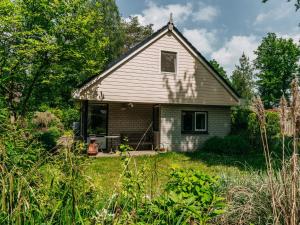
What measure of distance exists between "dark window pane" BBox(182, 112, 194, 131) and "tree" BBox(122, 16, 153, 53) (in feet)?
88.6

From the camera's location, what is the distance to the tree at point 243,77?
5091 centimetres

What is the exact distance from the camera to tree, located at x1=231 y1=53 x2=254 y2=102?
5091 cm

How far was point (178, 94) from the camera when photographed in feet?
53.5

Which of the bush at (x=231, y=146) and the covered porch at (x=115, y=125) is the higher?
the covered porch at (x=115, y=125)

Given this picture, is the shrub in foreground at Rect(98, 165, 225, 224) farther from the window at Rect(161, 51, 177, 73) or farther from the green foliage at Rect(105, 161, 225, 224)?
the window at Rect(161, 51, 177, 73)

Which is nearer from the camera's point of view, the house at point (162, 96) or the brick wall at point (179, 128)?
the house at point (162, 96)

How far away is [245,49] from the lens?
180ft

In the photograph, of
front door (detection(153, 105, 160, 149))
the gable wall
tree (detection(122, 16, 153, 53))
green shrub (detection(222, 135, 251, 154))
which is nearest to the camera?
the gable wall

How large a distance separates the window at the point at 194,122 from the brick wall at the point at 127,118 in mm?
2630

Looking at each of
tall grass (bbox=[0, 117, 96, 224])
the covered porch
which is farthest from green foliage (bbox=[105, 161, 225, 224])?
the covered porch

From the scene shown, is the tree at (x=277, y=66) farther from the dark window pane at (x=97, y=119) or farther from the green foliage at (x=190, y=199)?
the green foliage at (x=190, y=199)

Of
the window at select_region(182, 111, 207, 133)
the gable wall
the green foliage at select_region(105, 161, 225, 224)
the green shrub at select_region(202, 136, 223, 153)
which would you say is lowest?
the green shrub at select_region(202, 136, 223, 153)

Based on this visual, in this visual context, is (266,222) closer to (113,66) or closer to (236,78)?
(113,66)

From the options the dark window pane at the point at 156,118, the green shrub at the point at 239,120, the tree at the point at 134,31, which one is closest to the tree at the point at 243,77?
the tree at the point at 134,31
